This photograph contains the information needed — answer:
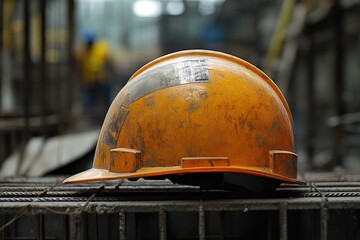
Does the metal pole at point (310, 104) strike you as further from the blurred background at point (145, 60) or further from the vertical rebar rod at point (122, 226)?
the vertical rebar rod at point (122, 226)

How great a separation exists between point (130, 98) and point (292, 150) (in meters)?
0.89

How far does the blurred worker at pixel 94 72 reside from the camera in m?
12.6

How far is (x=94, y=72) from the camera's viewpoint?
1270cm

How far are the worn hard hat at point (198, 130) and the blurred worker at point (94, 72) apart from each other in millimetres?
9633

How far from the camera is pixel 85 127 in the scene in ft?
31.6

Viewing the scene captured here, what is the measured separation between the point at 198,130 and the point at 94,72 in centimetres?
1023

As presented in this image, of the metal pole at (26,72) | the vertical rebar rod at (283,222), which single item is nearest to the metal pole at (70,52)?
the metal pole at (26,72)

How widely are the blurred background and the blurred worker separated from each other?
2cm

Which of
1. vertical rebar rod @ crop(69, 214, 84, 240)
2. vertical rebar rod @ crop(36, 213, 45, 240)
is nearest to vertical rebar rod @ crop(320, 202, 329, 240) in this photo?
vertical rebar rod @ crop(69, 214, 84, 240)

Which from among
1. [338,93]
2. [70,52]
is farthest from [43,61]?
[338,93]

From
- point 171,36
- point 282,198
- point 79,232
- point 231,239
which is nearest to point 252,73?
point 282,198

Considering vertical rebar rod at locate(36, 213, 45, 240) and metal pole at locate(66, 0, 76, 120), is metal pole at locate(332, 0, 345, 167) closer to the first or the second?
metal pole at locate(66, 0, 76, 120)

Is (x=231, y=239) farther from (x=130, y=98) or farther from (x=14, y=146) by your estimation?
(x=14, y=146)

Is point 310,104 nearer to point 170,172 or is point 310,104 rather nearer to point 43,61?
point 43,61
